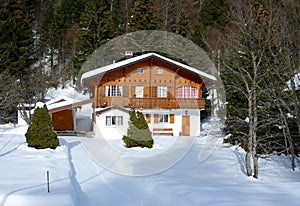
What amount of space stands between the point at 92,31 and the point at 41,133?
70.2 ft

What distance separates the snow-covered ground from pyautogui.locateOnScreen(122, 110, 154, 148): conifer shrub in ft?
1.63

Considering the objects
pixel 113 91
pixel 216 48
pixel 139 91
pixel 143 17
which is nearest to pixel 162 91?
pixel 139 91

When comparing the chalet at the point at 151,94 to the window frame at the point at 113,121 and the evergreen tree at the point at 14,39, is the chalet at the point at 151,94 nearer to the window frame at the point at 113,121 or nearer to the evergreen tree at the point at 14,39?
the window frame at the point at 113,121

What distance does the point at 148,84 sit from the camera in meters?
25.4

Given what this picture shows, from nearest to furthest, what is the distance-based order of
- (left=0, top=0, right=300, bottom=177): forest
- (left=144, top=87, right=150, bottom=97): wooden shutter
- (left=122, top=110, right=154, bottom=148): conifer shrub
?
(left=0, top=0, right=300, bottom=177): forest → (left=122, top=110, right=154, bottom=148): conifer shrub → (left=144, top=87, right=150, bottom=97): wooden shutter

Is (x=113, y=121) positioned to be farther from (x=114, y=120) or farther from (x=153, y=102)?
(x=153, y=102)

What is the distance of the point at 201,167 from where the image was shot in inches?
572

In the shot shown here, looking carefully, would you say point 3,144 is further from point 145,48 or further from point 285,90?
point 145,48

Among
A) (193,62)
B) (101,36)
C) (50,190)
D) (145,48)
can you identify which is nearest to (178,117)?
(193,62)

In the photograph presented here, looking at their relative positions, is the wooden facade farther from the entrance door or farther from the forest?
the forest

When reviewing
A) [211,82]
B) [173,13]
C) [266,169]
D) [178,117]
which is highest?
[173,13]

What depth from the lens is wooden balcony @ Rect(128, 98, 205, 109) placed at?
24219 mm

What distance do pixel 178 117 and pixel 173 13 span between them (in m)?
18.9

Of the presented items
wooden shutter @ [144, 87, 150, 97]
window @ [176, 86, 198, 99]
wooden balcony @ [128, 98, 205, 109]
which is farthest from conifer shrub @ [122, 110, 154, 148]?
window @ [176, 86, 198, 99]
